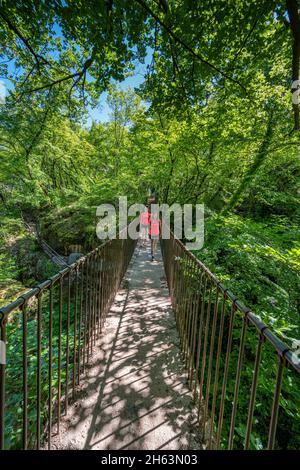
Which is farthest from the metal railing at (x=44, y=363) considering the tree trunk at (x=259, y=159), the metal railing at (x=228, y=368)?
the tree trunk at (x=259, y=159)

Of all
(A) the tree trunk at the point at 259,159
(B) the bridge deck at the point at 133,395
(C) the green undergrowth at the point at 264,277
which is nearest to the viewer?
(B) the bridge deck at the point at 133,395

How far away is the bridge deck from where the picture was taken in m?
1.51

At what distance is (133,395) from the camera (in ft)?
6.17

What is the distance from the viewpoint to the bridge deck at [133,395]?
4.95 feet

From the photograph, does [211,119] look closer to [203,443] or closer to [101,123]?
[203,443]

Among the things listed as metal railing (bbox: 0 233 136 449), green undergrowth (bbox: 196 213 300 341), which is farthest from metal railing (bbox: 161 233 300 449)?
metal railing (bbox: 0 233 136 449)

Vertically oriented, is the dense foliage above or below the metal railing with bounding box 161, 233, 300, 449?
above

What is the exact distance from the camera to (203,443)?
154 centimetres

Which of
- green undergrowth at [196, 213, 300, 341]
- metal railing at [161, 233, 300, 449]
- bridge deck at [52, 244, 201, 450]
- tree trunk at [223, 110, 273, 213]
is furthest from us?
tree trunk at [223, 110, 273, 213]

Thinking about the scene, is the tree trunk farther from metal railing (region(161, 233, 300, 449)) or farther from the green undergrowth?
metal railing (region(161, 233, 300, 449))

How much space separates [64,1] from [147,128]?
589 centimetres

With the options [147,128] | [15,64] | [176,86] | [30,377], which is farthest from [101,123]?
[30,377]

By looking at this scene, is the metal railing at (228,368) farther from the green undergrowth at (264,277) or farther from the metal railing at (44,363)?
the metal railing at (44,363)

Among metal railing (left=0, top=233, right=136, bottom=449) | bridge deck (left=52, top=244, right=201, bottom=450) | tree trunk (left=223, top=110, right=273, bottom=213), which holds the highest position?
tree trunk (left=223, top=110, right=273, bottom=213)
